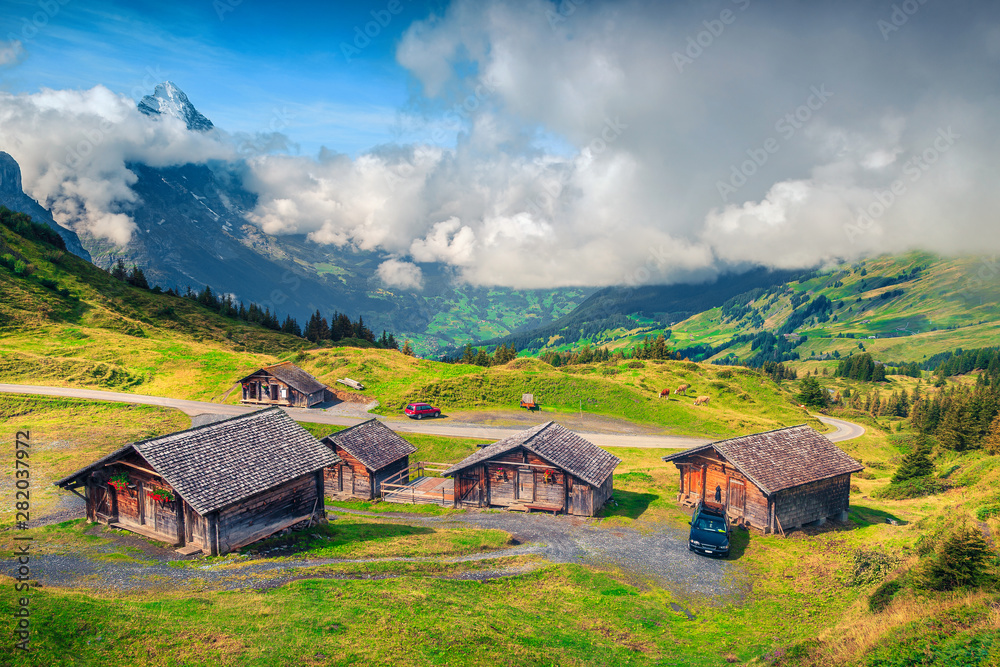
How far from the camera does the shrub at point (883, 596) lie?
61.3ft

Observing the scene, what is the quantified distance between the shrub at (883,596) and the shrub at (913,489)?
32828 millimetres

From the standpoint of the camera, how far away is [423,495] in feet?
143

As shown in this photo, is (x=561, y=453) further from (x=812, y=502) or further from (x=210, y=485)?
(x=210, y=485)

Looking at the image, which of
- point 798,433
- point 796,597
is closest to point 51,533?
point 796,597

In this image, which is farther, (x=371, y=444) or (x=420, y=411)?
(x=420, y=411)

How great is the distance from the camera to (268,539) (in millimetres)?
28453

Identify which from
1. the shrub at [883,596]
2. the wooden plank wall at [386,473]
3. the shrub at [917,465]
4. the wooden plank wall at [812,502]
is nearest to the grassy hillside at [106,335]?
the wooden plank wall at [386,473]

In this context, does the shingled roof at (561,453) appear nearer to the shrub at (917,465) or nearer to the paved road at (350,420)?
the paved road at (350,420)

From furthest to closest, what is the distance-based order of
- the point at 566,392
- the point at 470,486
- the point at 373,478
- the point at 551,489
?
the point at 566,392
the point at 373,478
the point at 470,486
the point at 551,489

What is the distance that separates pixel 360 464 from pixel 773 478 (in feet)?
104

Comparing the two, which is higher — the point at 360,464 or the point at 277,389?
the point at 277,389

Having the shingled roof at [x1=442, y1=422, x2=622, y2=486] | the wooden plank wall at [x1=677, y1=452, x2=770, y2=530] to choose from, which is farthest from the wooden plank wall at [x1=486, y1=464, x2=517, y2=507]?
the wooden plank wall at [x1=677, y1=452, x2=770, y2=530]

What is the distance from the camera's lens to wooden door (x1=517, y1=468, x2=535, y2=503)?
129 feet

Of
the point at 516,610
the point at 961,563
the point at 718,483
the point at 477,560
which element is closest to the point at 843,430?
the point at 718,483
